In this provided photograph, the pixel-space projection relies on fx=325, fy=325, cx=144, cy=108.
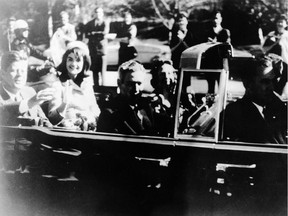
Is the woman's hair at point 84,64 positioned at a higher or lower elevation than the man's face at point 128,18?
lower

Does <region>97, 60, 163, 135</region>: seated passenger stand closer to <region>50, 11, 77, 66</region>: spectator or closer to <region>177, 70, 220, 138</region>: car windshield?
<region>177, 70, 220, 138</region>: car windshield

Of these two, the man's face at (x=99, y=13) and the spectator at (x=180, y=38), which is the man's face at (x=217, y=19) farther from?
the man's face at (x=99, y=13)

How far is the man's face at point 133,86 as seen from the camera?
7.52 ft

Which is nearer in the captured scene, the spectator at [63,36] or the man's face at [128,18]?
the man's face at [128,18]

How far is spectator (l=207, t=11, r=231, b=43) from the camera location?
2186 mm

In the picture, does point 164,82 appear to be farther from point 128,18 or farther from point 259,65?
point 259,65

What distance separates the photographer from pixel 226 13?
86.0 inches

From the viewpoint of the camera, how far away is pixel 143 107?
2.28 metres

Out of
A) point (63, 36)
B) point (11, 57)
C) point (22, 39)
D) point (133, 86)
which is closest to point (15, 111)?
point (11, 57)

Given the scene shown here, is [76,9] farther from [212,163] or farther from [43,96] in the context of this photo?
[212,163]

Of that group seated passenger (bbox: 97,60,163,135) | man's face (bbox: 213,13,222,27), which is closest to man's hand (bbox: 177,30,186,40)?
man's face (bbox: 213,13,222,27)

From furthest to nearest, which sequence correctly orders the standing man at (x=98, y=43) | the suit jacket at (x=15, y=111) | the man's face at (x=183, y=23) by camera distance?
the suit jacket at (x=15, y=111) → the standing man at (x=98, y=43) → the man's face at (x=183, y=23)

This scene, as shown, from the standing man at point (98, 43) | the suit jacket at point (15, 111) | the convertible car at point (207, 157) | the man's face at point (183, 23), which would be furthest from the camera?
the suit jacket at point (15, 111)

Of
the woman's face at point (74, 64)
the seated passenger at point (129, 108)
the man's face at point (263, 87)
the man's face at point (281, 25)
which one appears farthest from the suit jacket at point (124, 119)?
the man's face at point (281, 25)
